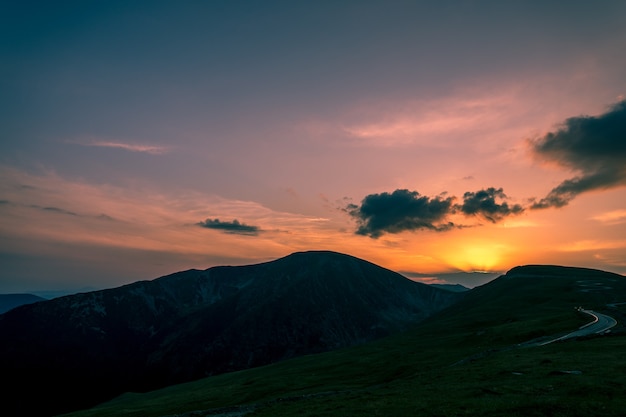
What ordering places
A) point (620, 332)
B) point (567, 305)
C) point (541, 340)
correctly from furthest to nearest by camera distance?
point (567, 305)
point (541, 340)
point (620, 332)

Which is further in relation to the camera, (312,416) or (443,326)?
(443,326)

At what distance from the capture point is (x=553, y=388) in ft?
120

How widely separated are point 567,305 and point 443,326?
44.9m

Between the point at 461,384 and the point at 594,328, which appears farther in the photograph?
the point at 594,328

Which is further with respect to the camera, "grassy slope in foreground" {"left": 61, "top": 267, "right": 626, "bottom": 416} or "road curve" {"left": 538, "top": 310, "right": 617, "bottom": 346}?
"road curve" {"left": 538, "top": 310, "right": 617, "bottom": 346}

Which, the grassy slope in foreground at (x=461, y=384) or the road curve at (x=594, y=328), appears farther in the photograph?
the road curve at (x=594, y=328)

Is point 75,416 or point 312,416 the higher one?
point 312,416

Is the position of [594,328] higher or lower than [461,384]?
higher

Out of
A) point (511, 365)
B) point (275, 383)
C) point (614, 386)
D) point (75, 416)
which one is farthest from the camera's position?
point (75, 416)

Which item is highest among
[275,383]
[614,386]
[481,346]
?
[614,386]

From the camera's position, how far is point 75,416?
86938 mm

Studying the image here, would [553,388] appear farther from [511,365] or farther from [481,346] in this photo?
[481,346]

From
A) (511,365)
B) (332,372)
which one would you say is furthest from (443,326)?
(511,365)

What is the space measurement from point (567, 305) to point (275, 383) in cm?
11764
